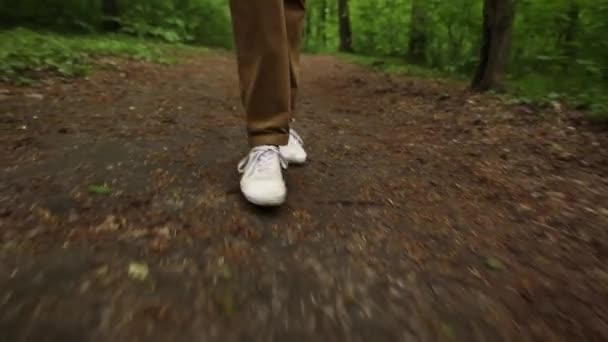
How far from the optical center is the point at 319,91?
4535mm

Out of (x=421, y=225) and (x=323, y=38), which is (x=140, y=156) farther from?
(x=323, y=38)

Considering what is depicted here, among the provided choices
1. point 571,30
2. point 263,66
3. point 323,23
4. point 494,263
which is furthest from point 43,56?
point 323,23

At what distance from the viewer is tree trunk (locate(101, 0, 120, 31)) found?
779 cm

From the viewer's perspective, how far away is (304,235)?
132 centimetres

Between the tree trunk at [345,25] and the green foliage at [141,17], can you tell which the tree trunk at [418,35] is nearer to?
the green foliage at [141,17]

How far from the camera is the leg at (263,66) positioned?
151 centimetres

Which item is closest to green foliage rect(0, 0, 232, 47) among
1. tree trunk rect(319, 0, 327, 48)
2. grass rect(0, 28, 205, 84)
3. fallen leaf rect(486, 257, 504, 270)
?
grass rect(0, 28, 205, 84)

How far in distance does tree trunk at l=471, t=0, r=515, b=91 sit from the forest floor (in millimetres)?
1249

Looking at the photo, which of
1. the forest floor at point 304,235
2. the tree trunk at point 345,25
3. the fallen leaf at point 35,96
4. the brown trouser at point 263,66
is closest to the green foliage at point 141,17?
the tree trunk at point 345,25

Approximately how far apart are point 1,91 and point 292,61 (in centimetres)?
213

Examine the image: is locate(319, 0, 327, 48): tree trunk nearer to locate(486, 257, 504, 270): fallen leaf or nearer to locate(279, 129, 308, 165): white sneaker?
locate(279, 129, 308, 165): white sneaker

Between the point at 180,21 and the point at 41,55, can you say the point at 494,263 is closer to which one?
the point at 41,55

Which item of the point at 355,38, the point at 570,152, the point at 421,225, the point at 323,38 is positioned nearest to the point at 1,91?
the point at 421,225

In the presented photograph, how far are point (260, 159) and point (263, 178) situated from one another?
0.35 feet
